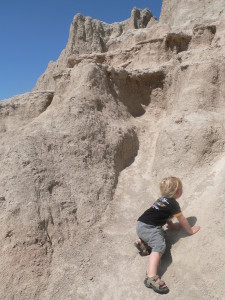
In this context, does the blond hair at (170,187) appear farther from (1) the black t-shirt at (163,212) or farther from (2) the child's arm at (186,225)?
(2) the child's arm at (186,225)

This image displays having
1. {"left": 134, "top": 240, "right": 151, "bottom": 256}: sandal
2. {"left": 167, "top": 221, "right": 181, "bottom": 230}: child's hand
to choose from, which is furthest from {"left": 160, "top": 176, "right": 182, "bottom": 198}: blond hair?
{"left": 134, "top": 240, "right": 151, "bottom": 256}: sandal

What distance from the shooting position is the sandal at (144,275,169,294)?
3.21 metres

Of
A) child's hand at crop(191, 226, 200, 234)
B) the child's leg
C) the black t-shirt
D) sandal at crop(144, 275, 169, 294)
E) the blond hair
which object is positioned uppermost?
the blond hair

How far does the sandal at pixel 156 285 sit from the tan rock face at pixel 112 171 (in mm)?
83

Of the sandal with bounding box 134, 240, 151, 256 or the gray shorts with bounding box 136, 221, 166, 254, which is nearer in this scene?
the gray shorts with bounding box 136, 221, 166, 254

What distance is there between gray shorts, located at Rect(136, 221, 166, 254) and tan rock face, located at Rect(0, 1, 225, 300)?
236mm

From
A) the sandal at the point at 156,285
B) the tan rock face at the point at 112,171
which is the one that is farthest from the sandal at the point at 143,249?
the sandal at the point at 156,285

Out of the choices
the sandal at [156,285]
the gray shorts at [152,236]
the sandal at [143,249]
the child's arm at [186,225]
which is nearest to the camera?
the sandal at [156,285]

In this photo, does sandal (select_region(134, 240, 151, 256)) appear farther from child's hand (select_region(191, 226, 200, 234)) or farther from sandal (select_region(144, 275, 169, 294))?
child's hand (select_region(191, 226, 200, 234))

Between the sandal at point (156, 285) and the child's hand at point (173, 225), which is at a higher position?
the child's hand at point (173, 225)

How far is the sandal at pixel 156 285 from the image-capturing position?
3.21 metres

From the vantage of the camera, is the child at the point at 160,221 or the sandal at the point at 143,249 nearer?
the child at the point at 160,221

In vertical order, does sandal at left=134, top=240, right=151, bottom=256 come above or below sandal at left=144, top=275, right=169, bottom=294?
above

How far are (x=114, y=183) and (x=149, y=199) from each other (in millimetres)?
635
